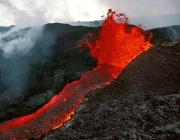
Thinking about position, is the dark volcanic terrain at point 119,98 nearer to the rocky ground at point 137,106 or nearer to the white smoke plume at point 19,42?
the rocky ground at point 137,106

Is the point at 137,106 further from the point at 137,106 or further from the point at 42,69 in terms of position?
the point at 42,69

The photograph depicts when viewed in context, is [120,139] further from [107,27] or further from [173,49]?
[107,27]

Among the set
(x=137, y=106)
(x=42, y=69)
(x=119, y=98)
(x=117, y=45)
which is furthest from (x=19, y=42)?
(x=137, y=106)

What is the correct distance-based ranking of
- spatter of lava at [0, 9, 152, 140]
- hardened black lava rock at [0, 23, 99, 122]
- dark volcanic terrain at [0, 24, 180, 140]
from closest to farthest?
dark volcanic terrain at [0, 24, 180, 140]
spatter of lava at [0, 9, 152, 140]
hardened black lava rock at [0, 23, 99, 122]

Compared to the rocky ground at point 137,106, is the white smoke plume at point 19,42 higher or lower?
higher

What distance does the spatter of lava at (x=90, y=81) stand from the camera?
38.9ft

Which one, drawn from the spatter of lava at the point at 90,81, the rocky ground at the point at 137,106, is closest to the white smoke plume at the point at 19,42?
the spatter of lava at the point at 90,81

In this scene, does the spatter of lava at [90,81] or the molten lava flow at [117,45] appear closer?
the spatter of lava at [90,81]

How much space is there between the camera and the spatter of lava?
11.9 m

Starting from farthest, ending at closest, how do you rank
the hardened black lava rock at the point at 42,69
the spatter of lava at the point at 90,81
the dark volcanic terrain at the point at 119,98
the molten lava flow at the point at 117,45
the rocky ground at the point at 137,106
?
the molten lava flow at the point at 117,45, the hardened black lava rock at the point at 42,69, the spatter of lava at the point at 90,81, the dark volcanic terrain at the point at 119,98, the rocky ground at the point at 137,106

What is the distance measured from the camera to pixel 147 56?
13.1 m

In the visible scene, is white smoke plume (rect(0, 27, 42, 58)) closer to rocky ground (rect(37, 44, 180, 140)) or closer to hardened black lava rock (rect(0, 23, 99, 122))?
hardened black lava rock (rect(0, 23, 99, 122))

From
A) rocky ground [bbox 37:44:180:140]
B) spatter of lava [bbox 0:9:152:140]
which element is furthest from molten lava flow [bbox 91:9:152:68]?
rocky ground [bbox 37:44:180:140]

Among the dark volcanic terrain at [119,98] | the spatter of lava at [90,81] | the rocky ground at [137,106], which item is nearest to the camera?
the rocky ground at [137,106]
